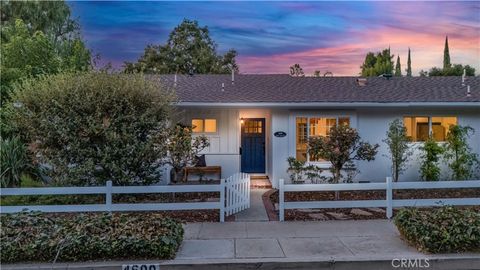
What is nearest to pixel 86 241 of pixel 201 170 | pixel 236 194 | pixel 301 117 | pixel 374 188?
pixel 236 194

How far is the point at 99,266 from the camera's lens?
5.48 m

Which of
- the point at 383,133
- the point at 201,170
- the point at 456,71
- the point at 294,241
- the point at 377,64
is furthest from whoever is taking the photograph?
the point at 377,64

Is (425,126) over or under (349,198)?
over

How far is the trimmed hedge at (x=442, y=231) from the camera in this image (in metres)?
5.90

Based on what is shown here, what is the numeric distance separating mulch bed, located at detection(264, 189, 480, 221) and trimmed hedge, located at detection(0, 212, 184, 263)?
3.34 m

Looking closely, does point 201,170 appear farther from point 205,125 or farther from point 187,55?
point 187,55

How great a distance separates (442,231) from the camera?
596 cm

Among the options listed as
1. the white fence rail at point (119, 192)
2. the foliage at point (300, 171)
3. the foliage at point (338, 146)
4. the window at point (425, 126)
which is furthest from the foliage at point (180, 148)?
the window at point (425, 126)

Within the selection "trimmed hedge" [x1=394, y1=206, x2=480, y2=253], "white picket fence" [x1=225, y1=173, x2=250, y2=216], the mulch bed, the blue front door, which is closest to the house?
the blue front door

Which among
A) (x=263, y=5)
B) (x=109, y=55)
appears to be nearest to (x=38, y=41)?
(x=109, y=55)

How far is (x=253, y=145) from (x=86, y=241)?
29.2ft

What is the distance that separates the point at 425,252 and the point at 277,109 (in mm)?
7288

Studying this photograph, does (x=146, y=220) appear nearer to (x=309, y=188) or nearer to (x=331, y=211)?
(x=309, y=188)

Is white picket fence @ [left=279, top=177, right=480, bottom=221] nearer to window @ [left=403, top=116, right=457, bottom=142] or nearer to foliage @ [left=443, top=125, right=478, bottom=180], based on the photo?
foliage @ [left=443, top=125, right=478, bottom=180]
